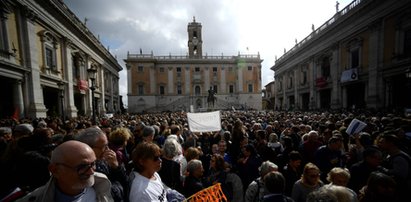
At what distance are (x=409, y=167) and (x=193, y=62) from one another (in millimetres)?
54732

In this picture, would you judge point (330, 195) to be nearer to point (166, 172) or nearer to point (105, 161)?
point (166, 172)

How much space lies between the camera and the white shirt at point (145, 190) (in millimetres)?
2051

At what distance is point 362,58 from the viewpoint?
20.6 metres

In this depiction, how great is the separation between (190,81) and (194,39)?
526 inches

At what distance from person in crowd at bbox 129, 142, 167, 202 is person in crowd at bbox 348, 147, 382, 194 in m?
3.26

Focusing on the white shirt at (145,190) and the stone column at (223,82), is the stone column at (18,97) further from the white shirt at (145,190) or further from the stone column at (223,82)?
the stone column at (223,82)

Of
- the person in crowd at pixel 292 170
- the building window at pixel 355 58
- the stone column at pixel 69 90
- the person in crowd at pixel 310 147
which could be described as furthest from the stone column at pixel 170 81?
the person in crowd at pixel 292 170

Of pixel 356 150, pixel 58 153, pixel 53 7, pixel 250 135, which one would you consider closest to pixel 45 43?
pixel 53 7

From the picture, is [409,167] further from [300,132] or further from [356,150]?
[300,132]

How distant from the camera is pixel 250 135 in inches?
319

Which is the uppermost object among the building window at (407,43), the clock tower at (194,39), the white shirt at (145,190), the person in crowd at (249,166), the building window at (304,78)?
the clock tower at (194,39)

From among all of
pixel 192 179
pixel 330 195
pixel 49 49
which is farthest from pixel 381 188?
pixel 49 49

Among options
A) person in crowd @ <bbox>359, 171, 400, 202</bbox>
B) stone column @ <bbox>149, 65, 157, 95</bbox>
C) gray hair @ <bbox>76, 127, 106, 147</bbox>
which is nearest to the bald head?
gray hair @ <bbox>76, 127, 106, 147</bbox>

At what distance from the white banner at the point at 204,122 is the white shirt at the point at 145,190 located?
4819 millimetres
